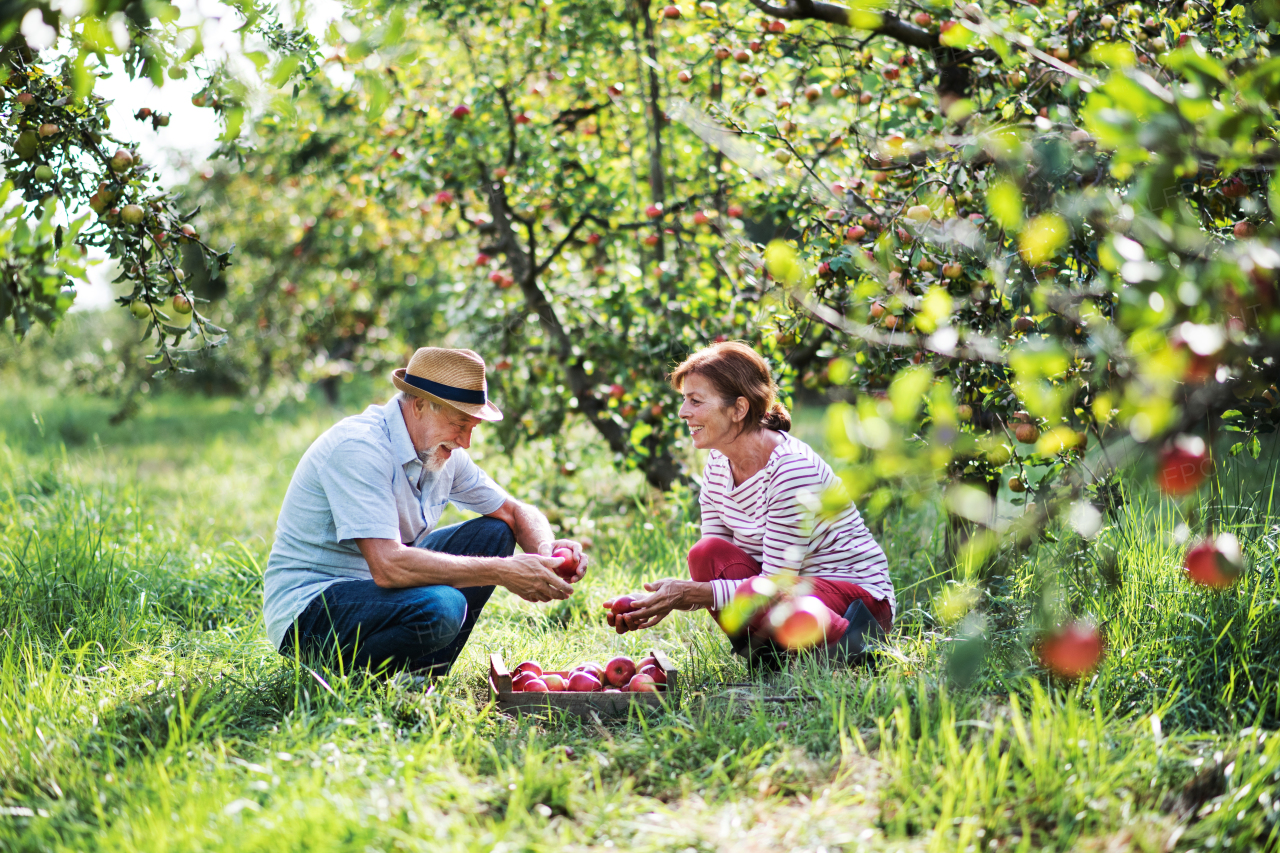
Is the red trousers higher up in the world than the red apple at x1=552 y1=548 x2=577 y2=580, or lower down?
lower down

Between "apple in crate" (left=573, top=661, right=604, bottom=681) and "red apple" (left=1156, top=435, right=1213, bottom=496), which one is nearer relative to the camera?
"red apple" (left=1156, top=435, right=1213, bottom=496)

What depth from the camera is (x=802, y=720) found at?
108 inches

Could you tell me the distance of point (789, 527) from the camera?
123 inches

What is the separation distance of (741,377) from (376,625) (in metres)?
1.37

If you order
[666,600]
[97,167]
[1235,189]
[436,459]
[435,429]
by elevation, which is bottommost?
[666,600]

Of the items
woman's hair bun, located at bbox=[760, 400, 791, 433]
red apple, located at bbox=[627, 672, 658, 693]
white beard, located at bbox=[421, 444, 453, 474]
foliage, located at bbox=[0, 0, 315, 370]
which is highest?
foliage, located at bbox=[0, 0, 315, 370]

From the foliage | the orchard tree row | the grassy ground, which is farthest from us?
the foliage

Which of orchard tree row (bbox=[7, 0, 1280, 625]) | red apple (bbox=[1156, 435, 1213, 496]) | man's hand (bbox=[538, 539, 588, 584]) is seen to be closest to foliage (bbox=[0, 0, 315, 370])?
orchard tree row (bbox=[7, 0, 1280, 625])

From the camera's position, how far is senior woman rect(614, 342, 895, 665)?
3.10 m

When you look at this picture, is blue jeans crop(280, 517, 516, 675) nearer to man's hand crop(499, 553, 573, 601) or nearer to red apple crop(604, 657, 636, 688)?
man's hand crop(499, 553, 573, 601)

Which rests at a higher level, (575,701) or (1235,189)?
(1235,189)

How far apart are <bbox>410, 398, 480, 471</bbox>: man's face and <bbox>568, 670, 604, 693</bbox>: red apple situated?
80 centimetres

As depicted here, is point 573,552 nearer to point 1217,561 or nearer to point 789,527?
point 789,527

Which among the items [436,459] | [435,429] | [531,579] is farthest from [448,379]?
[531,579]
